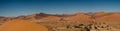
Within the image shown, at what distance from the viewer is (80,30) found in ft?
68.9

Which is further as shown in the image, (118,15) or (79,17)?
(79,17)

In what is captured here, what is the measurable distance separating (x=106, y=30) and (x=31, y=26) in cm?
688

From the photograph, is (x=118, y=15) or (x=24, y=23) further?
(x=118, y=15)

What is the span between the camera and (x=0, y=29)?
1706 cm

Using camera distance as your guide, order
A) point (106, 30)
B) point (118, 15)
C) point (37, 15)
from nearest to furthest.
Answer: point (106, 30) < point (118, 15) < point (37, 15)

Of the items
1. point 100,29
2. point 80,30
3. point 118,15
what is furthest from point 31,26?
point 118,15

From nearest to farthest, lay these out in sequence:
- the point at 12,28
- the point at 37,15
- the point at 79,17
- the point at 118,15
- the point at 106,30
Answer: the point at 12,28 → the point at 106,30 → the point at 118,15 → the point at 79,17 → the point at 37,15

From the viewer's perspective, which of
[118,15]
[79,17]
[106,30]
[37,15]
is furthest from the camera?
[37,15]

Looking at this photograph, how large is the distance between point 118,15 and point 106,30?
3399cm

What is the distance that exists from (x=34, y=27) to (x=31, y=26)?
8.4 inches

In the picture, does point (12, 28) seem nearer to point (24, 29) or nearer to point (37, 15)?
point (24, 29)

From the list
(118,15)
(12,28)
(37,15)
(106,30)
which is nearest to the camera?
(12,28)

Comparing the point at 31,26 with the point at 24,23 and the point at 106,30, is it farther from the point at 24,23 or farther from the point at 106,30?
the point at 106,30

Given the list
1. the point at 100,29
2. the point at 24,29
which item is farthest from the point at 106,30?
the point at 24,29
